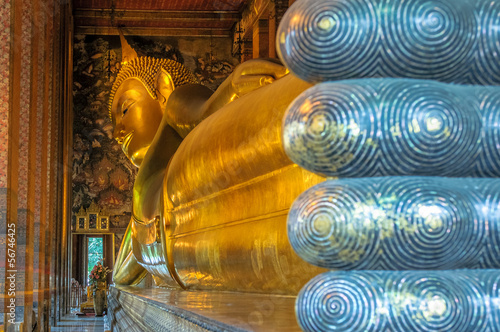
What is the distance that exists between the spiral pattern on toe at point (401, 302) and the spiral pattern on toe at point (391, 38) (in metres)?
0.23

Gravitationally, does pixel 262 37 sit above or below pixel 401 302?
above

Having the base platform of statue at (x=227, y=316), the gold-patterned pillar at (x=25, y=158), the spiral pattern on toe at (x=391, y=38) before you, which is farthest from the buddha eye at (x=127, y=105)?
the spiral pattern on toe at (x=391, y=38)

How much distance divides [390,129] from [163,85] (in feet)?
12.3

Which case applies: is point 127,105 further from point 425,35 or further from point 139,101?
point 425,35

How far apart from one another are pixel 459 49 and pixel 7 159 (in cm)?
601

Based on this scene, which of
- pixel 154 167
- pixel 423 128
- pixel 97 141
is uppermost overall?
pixel 97 141

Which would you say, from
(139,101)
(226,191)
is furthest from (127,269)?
(226,191)

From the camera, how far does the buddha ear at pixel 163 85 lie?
4.34 m

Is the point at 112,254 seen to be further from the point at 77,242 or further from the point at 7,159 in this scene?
the point at 7,159

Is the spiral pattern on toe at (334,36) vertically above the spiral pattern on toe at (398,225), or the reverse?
the spiral pattern on toe at (334,36)

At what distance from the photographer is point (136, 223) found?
3.68 meters

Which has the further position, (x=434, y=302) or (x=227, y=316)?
(x=227, y=316)

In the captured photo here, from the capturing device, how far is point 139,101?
4488mm

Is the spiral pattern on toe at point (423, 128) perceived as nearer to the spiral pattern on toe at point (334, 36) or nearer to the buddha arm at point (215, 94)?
the spiral pattern on toe at point (334, 36)
